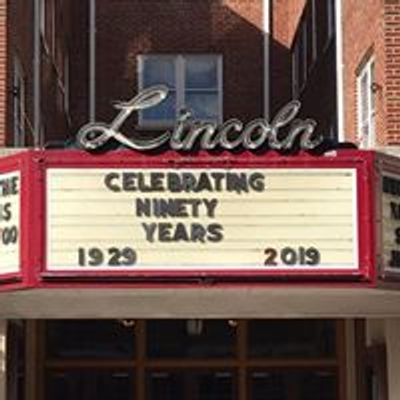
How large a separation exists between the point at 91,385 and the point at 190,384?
1511mm

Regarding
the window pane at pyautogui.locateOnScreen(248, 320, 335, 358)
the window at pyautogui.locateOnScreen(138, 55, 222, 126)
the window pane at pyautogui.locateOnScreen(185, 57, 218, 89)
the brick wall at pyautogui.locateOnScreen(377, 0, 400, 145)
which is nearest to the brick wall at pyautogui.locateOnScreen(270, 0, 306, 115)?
the window at pyautogui.locateOnScreen(138, 55, 222, 126)

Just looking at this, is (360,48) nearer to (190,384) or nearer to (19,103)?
(19,103)

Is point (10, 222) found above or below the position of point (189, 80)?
below

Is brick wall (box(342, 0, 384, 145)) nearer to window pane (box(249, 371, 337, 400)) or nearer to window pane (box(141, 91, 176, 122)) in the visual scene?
window pane (box(249, 371, 337, 400))

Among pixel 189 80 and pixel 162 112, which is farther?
pixel 189 80

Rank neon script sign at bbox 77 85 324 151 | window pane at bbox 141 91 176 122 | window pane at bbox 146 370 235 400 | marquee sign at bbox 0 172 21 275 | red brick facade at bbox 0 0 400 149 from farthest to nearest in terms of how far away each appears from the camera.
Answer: red brick facade at bbox 0 0 400 149, window pane at bbox 141 91 176 122, window pane at bbox 146 370 235 400, marquee sign at bbox 0 172 21 275, neon script sign at bbox 77 85 324 151

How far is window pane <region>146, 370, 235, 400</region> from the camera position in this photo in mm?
20109

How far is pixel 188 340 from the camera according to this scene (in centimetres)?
2023

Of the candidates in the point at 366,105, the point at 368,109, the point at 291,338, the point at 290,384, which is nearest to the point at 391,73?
the point at 368,109

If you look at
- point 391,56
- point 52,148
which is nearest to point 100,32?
point 391,56

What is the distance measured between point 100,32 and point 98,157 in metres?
19.6

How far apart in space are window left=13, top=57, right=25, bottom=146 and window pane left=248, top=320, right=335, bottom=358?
4.54 m

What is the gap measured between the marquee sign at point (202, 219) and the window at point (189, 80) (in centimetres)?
1888

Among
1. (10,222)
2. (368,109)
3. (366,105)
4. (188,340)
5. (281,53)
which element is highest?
(281,53)
